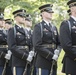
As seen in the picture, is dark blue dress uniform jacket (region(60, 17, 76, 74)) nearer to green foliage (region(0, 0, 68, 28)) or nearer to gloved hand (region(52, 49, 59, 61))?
gloved hand (region(52, 49, 59, 61))

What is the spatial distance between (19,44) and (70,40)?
203 centimetres

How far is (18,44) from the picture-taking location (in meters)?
7.64

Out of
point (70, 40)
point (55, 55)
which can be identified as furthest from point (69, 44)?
point (55, 55)

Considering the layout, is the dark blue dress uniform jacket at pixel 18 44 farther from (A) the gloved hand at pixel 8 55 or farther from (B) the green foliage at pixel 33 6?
(B) the green foliage at pixel 33 6

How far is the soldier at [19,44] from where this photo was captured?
755 cm

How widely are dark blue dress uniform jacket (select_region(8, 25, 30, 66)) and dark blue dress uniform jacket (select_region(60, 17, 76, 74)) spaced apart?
173cm

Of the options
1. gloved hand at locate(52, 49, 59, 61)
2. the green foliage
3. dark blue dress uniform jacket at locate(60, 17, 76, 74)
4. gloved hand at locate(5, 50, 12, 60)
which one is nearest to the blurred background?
the green foliage

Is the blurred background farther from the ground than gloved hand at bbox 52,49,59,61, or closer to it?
farther from the ground

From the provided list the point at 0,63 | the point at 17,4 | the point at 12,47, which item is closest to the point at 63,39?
the point at 12,47

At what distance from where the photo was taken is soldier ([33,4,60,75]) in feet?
22.0

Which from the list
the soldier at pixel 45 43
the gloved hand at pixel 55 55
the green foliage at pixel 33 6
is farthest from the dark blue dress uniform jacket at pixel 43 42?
the green foliage at pixel 33 6

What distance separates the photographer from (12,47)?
753 centimetres

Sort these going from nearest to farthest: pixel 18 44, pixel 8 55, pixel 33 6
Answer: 1. pixel 18 44
2. pixel 8 55
3. pixel 33 6

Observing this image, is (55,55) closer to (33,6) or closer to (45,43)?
(45,43)
